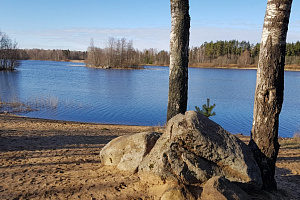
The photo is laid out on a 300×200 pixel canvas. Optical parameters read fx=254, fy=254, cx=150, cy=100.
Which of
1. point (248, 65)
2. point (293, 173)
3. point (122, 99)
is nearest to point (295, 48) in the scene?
point (248, 65)

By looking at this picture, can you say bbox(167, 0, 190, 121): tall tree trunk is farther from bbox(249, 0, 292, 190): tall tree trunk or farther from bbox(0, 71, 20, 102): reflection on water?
bbox(0, 71, 20, 102): reflection on water

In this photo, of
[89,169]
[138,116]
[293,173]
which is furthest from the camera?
[138,116]

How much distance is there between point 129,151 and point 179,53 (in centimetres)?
300

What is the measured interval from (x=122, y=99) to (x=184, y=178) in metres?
18.4

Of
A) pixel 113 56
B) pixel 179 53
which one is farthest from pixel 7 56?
pixel 179 53

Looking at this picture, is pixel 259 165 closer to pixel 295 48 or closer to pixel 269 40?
pixel 269 40

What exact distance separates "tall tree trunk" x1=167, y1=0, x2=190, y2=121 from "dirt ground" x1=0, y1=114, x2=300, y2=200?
2450 mm

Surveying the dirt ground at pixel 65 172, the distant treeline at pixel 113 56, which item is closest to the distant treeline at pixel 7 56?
the distant treeline at pixel 113 56

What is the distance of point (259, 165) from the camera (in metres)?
4.29

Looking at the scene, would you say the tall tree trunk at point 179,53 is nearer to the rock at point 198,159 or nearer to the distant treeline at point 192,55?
the rock at point 198,159

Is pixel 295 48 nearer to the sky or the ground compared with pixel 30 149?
nearer to the sky

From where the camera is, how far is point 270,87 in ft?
13.6

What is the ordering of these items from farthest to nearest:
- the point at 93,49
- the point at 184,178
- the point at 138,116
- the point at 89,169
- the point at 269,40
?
the point at 93,49 < the point at 138,116 < the point at 89,169 < the point at 269,40 < the point at 184,178

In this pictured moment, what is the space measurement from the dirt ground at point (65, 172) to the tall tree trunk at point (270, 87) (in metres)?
0.72
